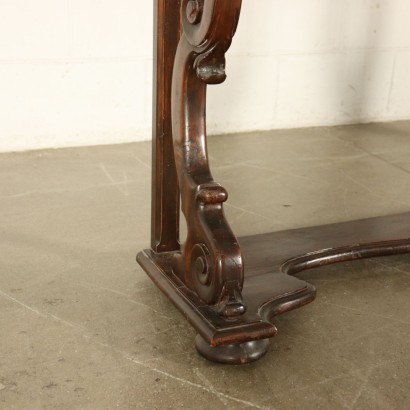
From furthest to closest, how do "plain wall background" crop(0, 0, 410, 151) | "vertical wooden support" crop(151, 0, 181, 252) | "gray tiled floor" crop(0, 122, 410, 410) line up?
"plain wall background" crop(0, 0, 410, 151), "vertical wooden support" crop(151, 0, 181, 252), "gray tiled floor" crop(0, 122, 410, 410)

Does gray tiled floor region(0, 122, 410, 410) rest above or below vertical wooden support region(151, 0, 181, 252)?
below

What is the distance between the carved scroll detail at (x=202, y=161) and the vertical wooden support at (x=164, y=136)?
156 mm

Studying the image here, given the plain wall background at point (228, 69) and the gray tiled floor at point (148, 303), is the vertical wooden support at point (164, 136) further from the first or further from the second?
the plain wall background at point (228, 69)

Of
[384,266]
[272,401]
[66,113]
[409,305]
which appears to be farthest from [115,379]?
[66,113]

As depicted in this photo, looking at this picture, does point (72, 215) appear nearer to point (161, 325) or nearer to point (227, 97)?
point (161, 325)

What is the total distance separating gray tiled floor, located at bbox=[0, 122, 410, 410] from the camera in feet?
5.21

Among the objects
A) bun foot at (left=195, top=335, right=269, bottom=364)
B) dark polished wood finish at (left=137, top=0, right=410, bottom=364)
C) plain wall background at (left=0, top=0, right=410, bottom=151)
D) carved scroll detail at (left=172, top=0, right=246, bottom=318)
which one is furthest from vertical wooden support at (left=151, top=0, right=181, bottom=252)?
plain wall background at (left=0, top=0, right=410, bottom=151)

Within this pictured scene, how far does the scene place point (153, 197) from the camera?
81.0 inches

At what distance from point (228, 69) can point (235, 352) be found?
2.30 meters

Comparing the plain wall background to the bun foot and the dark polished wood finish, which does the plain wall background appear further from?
the bun foot

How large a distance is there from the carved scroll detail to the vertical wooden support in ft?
0.51

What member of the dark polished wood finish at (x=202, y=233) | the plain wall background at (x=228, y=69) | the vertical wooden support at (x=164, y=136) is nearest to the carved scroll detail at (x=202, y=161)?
the dark polished wood finish at (x=202, y=233)

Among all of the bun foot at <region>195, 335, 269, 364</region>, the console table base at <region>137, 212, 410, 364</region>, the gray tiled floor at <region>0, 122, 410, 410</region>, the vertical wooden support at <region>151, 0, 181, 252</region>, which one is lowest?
the gray tiled floor at <region>0, 122, 410, 410</region>

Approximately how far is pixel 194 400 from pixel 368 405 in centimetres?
35
